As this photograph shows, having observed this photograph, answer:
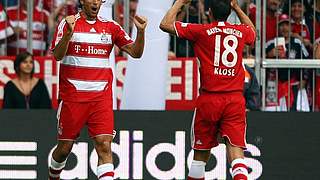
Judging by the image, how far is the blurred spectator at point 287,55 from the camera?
16359mm

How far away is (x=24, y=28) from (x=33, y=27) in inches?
4.7

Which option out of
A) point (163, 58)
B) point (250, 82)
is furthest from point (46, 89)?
point (250, 82)

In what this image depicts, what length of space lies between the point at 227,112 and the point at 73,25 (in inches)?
75.1

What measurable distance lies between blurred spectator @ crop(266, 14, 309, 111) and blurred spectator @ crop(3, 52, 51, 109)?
3.01 m

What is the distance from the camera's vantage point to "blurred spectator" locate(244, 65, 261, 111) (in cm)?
1612

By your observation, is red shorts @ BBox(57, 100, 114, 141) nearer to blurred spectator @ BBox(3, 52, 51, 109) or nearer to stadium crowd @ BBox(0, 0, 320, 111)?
blurred spectator @ BBox(3, 52, 51, 109)

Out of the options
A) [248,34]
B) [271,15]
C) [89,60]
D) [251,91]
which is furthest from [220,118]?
[271,15]

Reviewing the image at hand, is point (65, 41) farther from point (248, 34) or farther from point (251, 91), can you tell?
point (251, 91)

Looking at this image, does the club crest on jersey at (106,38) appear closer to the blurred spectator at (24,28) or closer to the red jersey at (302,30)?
the blurred spectator at (24,28)

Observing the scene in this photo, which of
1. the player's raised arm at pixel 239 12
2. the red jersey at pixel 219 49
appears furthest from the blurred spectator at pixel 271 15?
the red jersey at pixel 219 49

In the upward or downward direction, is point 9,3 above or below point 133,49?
above

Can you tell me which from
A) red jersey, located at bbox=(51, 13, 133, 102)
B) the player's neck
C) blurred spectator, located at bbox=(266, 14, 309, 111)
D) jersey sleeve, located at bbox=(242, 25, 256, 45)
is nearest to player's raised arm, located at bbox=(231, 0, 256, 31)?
jersey sleeve, located at bbox=(242, 25, 256, 45)

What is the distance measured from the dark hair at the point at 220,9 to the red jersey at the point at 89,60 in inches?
38.2

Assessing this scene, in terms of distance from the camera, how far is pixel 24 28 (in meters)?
16.3
